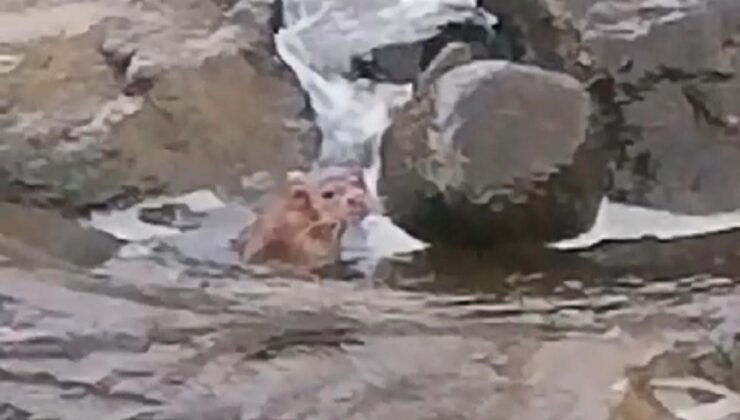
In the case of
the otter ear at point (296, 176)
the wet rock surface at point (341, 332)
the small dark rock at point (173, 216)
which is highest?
the otter ear at point (296, 176)

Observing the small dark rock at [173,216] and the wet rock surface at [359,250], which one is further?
the small dark rock at [173,216]

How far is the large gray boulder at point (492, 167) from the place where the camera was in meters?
0.96

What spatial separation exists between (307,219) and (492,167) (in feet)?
0.47

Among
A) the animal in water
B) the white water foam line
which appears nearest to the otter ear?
the animal in water

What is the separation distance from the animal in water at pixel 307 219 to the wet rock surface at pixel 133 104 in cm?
4

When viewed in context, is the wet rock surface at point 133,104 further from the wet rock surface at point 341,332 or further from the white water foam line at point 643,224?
the white water foam line at point 643,224

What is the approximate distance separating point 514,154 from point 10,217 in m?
0.38

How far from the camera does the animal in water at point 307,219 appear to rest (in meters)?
0.94

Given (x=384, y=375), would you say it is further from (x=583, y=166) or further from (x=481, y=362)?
(x=583, y=166)

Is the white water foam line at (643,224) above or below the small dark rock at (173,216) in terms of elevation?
above

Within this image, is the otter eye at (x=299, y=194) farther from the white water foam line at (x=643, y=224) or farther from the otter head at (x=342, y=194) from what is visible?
the white water foam line at (x=643, y=224)

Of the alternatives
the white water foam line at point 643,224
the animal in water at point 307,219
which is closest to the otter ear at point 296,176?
the animal in water at point 307,219

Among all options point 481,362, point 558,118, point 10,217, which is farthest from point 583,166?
point 10,217

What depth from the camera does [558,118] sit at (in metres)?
1.01
